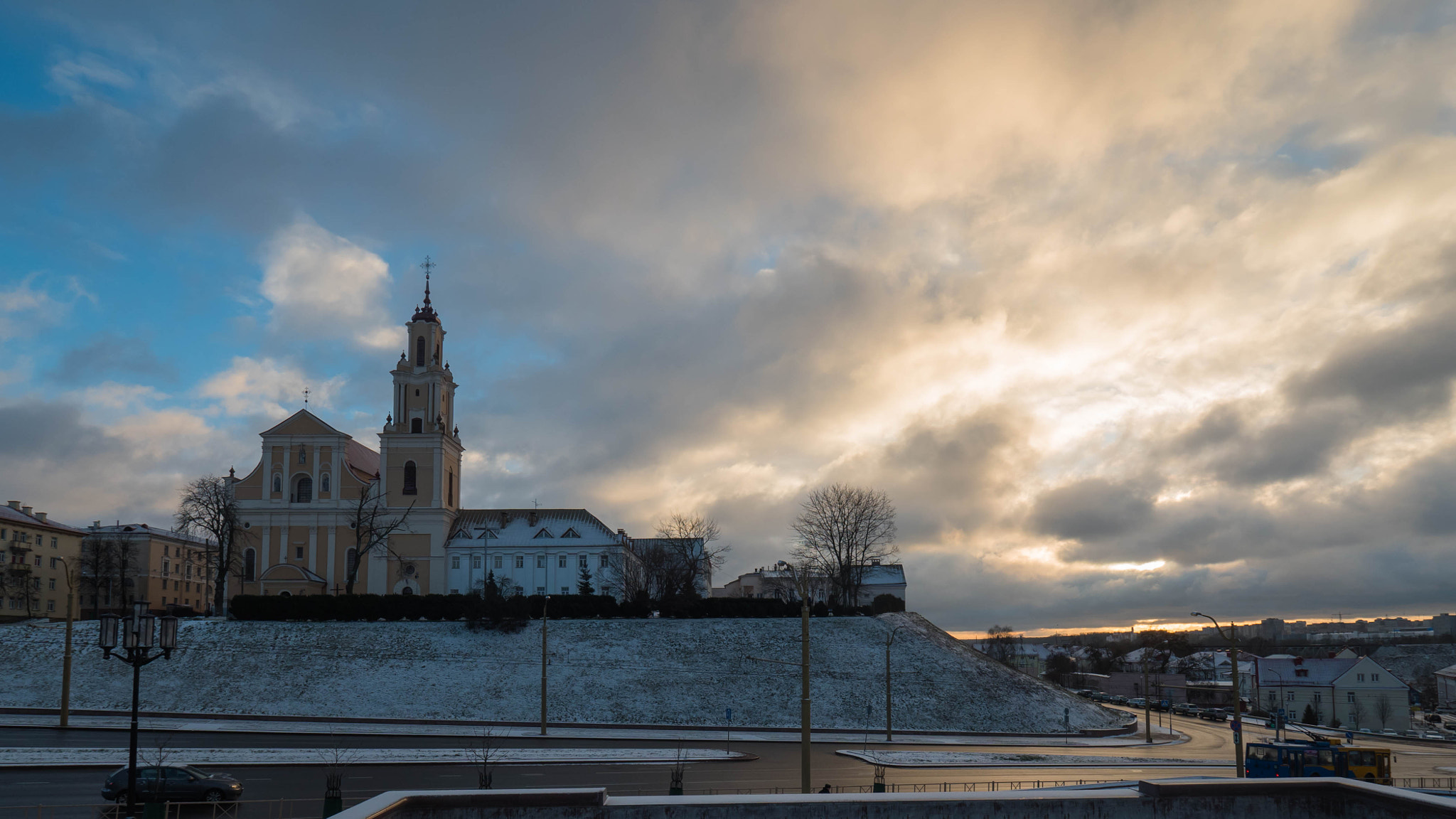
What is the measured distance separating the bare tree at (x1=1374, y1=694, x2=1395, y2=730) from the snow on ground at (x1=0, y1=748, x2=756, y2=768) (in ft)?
240

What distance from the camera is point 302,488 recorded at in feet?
282

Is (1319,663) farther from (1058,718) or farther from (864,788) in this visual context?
(864,788)

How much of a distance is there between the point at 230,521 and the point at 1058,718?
6773 cm

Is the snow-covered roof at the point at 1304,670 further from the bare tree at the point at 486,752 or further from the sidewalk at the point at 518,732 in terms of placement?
the bare tree at the point at 486,752

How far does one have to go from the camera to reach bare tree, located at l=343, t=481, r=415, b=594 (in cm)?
8281

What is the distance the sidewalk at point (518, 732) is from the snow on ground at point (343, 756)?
8172mm

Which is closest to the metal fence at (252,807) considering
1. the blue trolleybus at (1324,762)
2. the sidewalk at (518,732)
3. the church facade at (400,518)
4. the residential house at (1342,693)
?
the blue trolleybus at (1324,762)

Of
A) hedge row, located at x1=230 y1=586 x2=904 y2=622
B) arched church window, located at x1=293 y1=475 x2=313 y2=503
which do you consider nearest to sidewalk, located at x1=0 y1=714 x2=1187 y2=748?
hedge row, located at x1=230 y1=586 x2=904 y2=622

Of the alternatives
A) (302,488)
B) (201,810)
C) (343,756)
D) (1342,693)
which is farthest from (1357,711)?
(302,488)

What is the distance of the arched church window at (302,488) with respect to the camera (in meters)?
85.8

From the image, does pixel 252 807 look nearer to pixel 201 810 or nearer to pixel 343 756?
pixel 201 810

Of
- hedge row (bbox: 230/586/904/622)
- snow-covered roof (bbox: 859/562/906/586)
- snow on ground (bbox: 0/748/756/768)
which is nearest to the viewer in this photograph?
snow on ground (bbox: 0/748/756/768)

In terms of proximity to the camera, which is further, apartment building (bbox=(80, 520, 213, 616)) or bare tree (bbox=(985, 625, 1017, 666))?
bare tree (bbox=(985, 625, 1017, 666))

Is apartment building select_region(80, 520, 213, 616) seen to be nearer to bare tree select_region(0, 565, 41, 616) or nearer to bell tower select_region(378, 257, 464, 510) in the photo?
bare tree select_region(0, 565, 41, 616)
